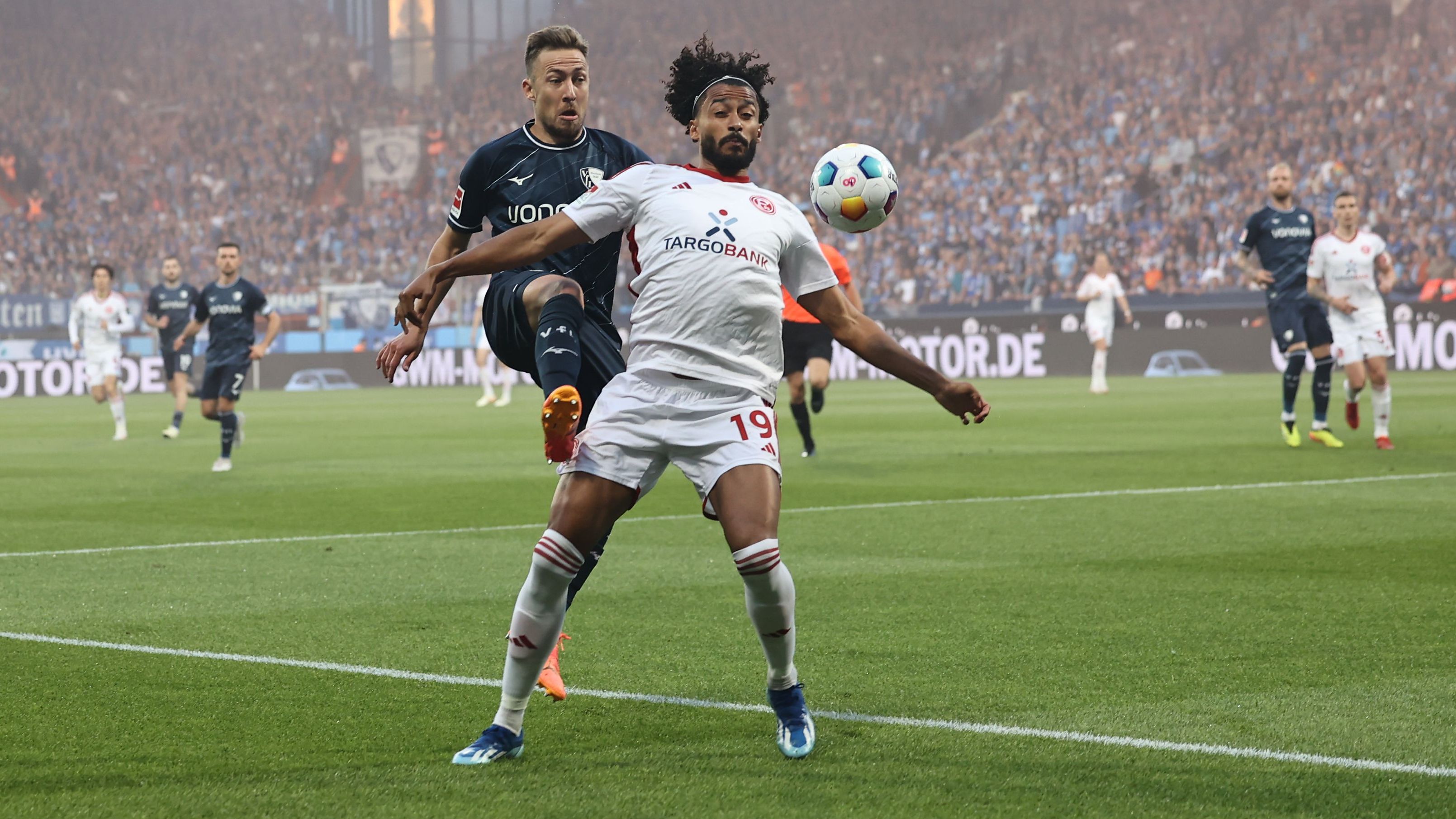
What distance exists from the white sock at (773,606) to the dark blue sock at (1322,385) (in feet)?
40.0

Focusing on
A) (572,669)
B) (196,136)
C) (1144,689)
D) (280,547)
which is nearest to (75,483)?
(280,547)

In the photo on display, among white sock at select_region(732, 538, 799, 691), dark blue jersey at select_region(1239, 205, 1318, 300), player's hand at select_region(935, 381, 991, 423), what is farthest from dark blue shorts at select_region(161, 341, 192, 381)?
player's hand at select_region(935, 381, 991, 423)

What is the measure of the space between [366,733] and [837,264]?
9369 millimetres

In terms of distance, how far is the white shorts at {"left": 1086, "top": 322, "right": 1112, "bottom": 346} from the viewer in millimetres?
27047

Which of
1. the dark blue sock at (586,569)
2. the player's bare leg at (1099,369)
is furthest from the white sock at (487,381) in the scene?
the dark blue sock at (586,569)

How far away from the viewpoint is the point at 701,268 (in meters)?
4.29

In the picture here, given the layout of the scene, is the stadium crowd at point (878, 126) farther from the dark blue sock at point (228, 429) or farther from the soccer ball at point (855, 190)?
the soccer ball at point (855, 190)

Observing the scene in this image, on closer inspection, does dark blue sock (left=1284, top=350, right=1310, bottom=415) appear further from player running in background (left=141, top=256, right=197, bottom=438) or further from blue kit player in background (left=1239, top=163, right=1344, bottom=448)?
player running in background (left=141, top=256, right=197, bottom=438)

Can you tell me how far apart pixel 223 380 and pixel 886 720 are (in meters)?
12.0

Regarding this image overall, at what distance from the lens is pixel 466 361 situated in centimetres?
3875

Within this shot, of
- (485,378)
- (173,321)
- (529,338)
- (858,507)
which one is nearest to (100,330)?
(173,321)

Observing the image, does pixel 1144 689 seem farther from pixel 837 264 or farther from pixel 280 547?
pixel 837 264

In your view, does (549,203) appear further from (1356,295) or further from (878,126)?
(878,126)

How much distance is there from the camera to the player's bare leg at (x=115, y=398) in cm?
2030
